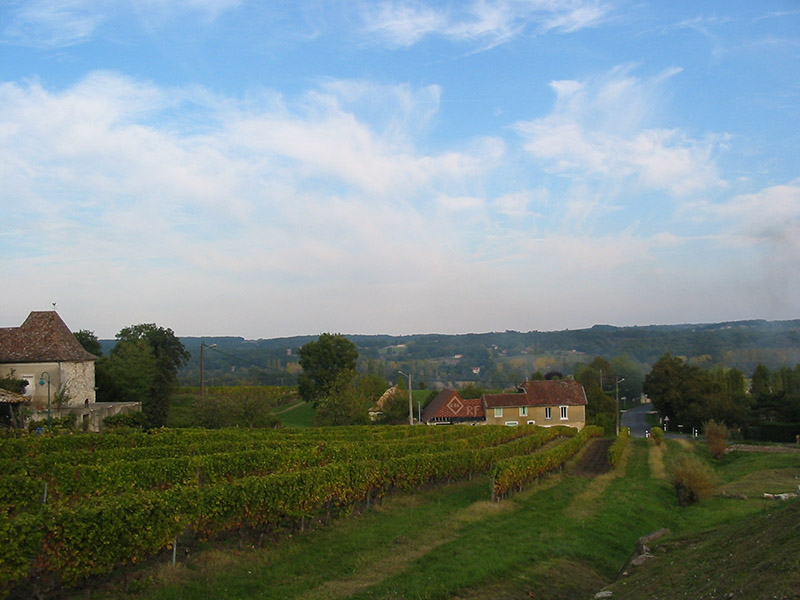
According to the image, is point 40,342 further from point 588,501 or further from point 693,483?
point 693,483

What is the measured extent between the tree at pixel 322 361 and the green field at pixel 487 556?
54318 mm

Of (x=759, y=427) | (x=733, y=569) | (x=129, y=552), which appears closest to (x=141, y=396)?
(x=129, y=552)

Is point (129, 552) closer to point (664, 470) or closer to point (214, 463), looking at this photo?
point (214, 463)

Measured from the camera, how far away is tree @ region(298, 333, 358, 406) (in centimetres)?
7956

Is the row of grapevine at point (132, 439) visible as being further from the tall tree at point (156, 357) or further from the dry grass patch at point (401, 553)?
the tall tree at point (156, 357)

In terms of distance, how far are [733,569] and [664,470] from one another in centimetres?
3080

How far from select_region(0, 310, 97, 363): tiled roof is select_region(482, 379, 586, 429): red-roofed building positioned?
41.9 metres

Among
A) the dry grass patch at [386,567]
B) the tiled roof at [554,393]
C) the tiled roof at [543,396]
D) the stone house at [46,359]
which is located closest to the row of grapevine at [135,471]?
the dry grass patch at [386,567]

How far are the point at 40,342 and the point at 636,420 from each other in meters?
90.1

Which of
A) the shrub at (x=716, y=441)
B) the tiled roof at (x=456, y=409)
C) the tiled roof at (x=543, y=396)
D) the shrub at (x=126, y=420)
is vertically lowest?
the shrub at (x=716, y=441)

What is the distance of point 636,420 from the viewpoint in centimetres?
10388

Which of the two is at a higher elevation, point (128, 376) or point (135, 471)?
point (128, 376)

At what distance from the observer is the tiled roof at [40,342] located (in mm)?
41125

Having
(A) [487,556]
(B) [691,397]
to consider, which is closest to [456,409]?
(B) [691,397]
